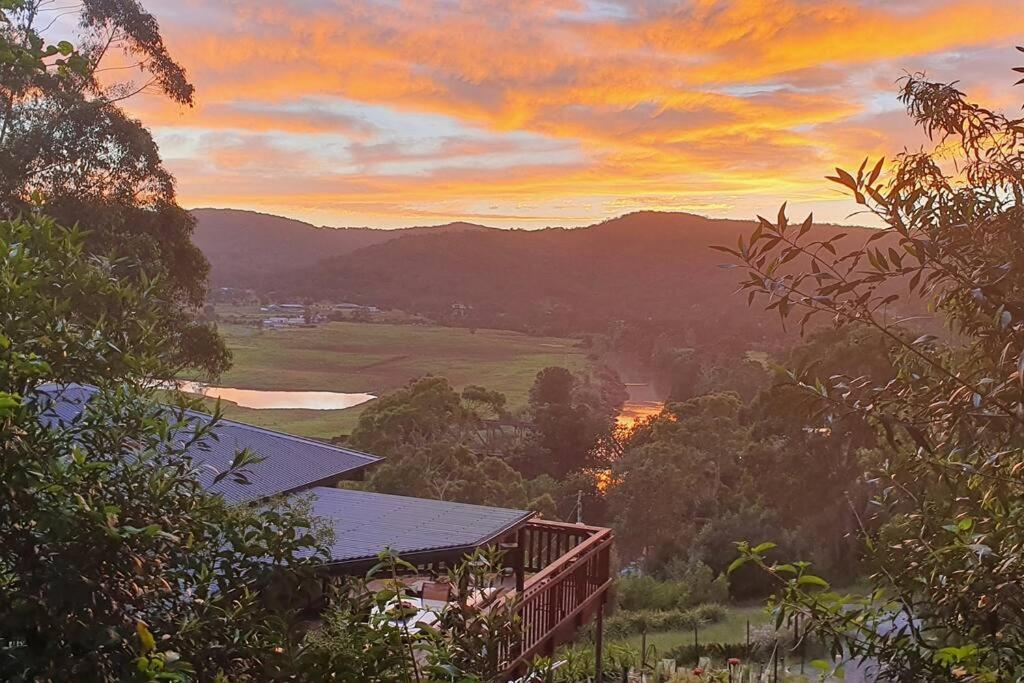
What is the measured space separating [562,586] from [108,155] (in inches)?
338

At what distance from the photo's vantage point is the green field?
2639 cm

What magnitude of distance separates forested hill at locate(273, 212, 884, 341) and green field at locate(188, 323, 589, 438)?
1.59 metres

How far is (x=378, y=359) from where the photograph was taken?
1241 inches

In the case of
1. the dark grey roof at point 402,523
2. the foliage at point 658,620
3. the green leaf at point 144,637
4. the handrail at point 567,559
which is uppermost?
the green leaf at point 144,637

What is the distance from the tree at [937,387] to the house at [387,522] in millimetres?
1822

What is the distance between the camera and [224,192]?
16.2 metres

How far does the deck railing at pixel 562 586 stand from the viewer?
586cm

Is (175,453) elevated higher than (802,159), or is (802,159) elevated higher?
(802,159)

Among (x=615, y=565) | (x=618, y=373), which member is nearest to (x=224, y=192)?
(x=615, y=565)

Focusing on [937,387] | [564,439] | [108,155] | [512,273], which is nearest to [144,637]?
[937,387]

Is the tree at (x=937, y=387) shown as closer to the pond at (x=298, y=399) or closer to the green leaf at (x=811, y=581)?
the green leaf at (x=811, y=581)

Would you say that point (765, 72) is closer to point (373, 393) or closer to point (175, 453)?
point (175, 453)

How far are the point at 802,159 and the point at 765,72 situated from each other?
3.44 ft

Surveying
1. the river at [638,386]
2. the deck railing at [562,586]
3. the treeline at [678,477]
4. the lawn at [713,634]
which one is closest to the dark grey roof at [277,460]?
the deck railing at [562,586]
